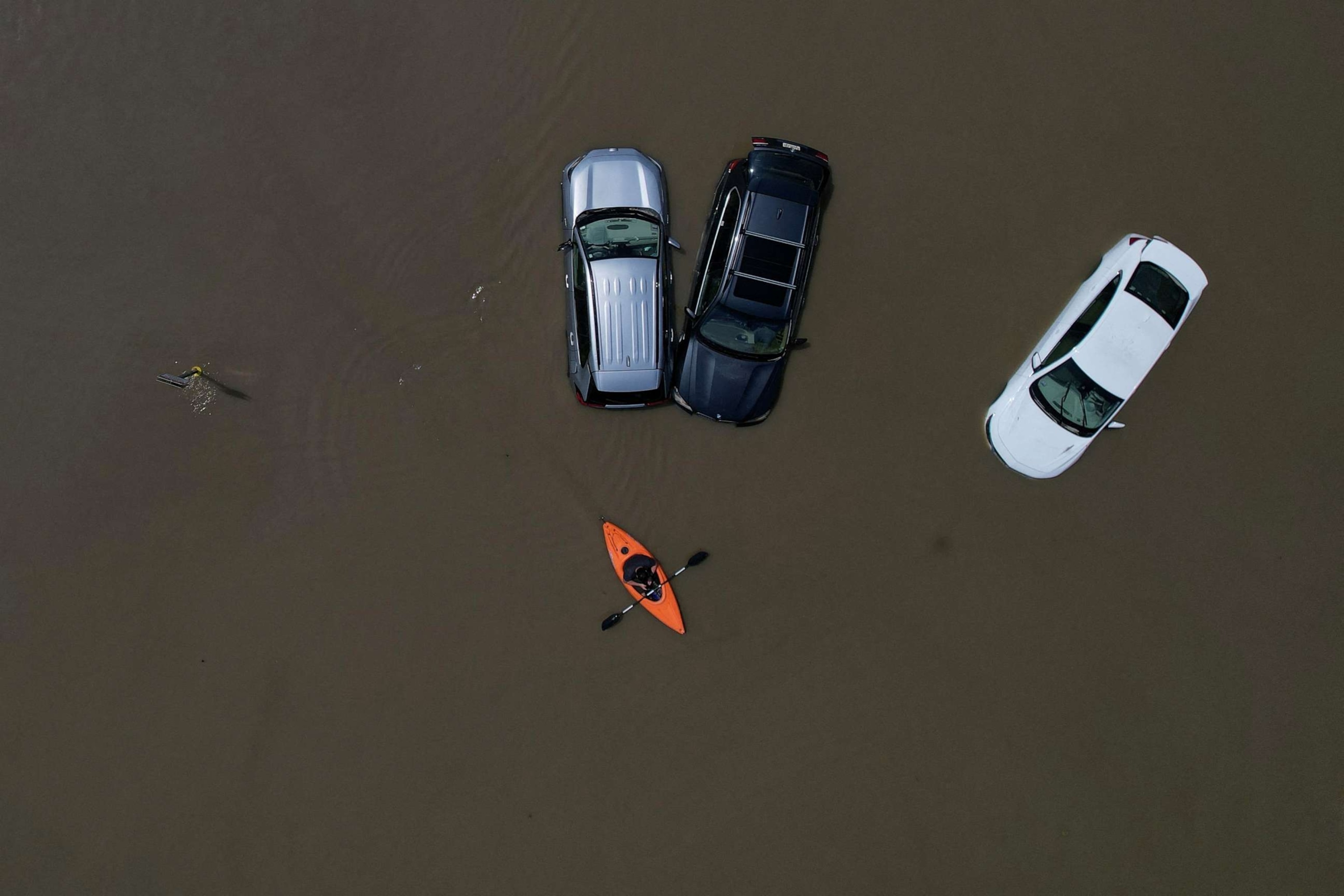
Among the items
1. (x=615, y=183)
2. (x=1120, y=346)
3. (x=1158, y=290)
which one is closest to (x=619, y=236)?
(x=615, y=183)

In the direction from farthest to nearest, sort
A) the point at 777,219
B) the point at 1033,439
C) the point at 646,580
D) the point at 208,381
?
the point at 208,381 < the point at 646,580 < the point at 1033,439 < the point at 777,219

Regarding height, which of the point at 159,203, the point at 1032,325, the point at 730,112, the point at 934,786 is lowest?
the point at 934,786

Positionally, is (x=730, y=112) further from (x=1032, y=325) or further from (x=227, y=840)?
(x=227, y=840)

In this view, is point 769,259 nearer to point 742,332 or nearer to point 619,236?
point 742,332

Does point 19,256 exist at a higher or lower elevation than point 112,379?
higher

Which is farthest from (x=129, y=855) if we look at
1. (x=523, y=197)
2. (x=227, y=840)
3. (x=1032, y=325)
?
(x=1032, y=325)

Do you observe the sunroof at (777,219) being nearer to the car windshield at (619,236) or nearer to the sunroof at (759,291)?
the sunroof at (759,291)
